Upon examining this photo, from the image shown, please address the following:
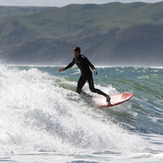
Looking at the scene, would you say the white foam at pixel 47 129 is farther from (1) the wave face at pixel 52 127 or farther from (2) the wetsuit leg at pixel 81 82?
(2) the wetsuit leg at pixel 81 82

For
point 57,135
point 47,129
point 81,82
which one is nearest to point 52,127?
point 47,129

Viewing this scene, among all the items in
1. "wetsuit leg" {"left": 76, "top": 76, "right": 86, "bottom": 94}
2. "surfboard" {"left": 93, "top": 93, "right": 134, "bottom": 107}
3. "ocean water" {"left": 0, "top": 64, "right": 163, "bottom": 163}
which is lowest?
"ocean water" {"left": 0, "top": 64, "right": 163, "bottom": 163}

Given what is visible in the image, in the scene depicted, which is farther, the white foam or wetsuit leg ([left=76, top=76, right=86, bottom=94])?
wetsuit leg ([left=76, top=76, right=86, bottom=94])

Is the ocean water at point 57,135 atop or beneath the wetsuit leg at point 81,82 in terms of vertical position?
beneath

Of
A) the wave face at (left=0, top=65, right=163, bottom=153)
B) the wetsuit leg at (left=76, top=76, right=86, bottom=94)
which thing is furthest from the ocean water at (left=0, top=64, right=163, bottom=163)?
the wetsuit leg at (left=76, top=76, right=86, bottom=94)

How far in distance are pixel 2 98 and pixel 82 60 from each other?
301cm

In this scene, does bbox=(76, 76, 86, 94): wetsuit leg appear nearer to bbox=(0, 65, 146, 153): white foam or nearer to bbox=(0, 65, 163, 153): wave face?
bbox=(0, 65, 163, 153): wave face

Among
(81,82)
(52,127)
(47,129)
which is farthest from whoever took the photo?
(81,82)

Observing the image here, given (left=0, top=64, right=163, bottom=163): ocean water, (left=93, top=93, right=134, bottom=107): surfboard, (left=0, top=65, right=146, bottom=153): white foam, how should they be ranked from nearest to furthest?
(left=0, top=64, right=163, bottom=163): ocean water < (left=0, top=65, right=146, bottom=153): white foam < (left=93, top=93, right=134, bottom=107): surfboard

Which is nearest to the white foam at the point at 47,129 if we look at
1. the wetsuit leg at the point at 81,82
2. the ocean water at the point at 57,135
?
the ocean water at the point at 57,135

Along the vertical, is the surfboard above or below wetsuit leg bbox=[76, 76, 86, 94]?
below

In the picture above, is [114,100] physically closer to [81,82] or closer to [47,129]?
[81,82]

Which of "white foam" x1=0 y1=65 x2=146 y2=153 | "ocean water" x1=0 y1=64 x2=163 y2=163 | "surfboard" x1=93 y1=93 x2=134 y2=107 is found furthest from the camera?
"surfboard" x1=93 y1=93 x2=134 y2=107

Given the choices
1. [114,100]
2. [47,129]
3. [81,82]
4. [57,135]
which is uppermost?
[81,82]
